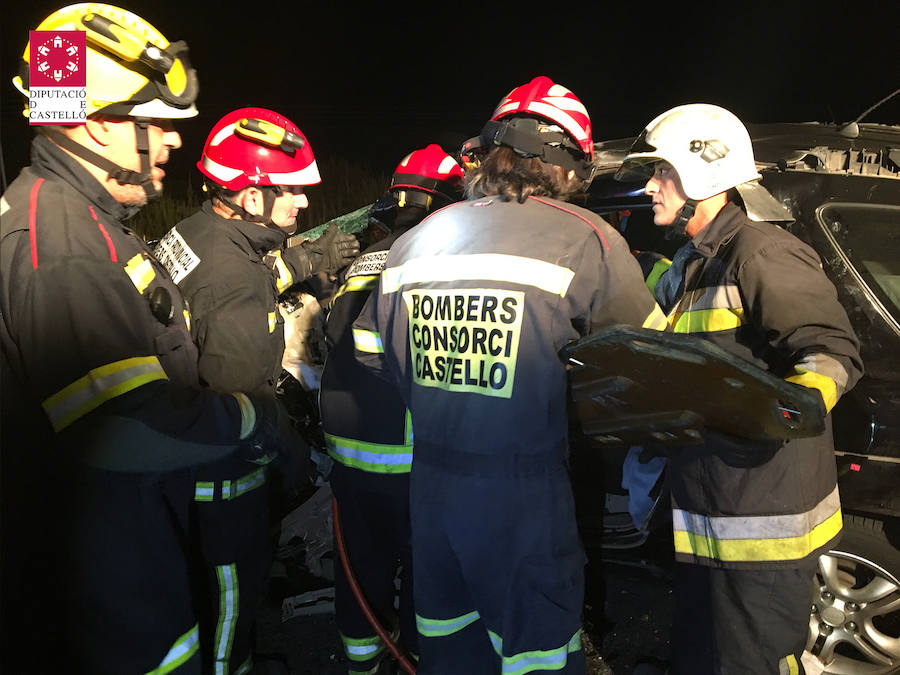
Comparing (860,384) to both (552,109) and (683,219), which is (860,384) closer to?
(683,219)

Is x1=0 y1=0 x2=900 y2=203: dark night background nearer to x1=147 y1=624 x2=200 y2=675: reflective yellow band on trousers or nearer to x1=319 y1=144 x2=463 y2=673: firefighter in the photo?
x1=319 y1=144 x2=463 y2=673: firefighter

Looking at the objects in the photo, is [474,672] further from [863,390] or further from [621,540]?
[863,390]

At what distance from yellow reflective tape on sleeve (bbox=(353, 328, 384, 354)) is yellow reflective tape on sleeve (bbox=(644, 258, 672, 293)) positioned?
1.26 metres

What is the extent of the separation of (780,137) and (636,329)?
2.30 m

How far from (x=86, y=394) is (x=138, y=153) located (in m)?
0.83

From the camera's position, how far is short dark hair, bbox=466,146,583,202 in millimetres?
1926

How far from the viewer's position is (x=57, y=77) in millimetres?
1794

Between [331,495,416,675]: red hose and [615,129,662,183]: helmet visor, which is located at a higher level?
[615,129,662,183]: helmet visor

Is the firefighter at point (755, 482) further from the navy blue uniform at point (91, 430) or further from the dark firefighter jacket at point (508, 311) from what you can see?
the navy blue uniform at point (91, 430)

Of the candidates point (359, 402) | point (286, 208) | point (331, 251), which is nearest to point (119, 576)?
point (359, 402)

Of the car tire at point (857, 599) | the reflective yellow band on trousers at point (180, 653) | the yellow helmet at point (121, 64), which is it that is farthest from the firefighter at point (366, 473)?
the car tire at point (857, 599)

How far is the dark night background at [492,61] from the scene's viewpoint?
1628 cm

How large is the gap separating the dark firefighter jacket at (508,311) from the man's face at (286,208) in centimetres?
106

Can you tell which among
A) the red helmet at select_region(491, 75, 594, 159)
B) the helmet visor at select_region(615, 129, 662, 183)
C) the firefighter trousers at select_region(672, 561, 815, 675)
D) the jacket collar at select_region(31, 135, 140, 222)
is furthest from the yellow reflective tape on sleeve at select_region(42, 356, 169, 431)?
the helmet visor at select_region(615, 129, 662, 183)
